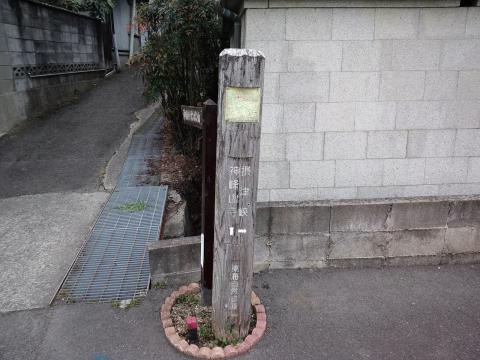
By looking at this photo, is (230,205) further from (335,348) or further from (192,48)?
(192,48)

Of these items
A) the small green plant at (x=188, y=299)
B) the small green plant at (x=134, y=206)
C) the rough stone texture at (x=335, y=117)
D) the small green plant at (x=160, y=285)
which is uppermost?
the rough stone texture at (x=335, y=117)

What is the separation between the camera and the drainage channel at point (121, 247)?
4.02 m

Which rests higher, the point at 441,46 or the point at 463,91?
the point at 441,46

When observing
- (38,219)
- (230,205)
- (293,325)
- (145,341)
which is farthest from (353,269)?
(38,219)

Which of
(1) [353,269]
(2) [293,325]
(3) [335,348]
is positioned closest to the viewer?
(3) [335,348]

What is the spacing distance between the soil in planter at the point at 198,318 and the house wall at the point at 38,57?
23.7 ft

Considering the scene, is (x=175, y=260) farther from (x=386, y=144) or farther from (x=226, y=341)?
(x=386, y=144)

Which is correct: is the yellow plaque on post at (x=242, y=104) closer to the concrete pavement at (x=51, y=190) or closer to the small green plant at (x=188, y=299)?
the small green plant at (x=188, y=299)

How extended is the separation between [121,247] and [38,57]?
7.52 metres

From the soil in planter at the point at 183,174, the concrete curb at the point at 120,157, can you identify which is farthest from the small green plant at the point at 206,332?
the concrete curb at the point at 120,157

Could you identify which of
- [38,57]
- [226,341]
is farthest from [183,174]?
[38,57]

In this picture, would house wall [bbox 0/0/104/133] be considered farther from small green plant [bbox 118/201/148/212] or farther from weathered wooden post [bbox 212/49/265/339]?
weathered wooden post [bbox 212/49/265/339]

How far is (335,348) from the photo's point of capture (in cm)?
334

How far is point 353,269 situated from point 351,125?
5.46ft
